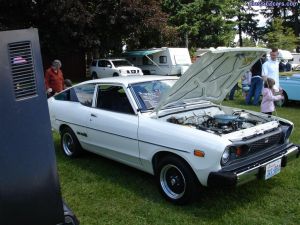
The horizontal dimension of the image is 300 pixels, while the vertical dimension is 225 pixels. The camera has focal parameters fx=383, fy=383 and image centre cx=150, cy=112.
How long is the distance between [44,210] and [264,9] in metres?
57.4

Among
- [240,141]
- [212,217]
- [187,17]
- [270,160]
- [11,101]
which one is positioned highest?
[187,17]

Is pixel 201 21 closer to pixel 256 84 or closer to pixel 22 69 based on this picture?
pixel 256 84

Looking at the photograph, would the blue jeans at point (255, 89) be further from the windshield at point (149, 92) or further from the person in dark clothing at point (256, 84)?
the windshield at point (149, 92)

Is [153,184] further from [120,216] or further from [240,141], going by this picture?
[240,141]

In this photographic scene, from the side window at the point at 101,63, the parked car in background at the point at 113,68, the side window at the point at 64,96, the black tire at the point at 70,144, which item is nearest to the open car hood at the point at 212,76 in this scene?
the black tire at the point at 70,144

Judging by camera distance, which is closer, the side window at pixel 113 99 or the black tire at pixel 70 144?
the side window at pixel 113 99

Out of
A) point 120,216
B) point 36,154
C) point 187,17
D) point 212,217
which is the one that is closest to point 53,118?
point 120,216

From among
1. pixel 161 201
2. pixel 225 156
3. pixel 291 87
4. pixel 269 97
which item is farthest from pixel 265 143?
pixel 291 87

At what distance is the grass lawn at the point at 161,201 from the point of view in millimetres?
4219

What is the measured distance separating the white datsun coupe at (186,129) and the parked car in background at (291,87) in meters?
6.64

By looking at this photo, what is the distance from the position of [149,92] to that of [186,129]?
115cm

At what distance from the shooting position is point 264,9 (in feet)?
180

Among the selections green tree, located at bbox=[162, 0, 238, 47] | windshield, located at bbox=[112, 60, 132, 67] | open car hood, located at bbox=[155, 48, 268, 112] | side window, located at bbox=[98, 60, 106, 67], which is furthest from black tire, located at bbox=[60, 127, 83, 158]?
green tree, located at bbox=[162, 0, 238, 47]

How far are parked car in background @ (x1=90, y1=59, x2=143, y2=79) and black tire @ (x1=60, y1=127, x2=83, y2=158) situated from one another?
674 inches
